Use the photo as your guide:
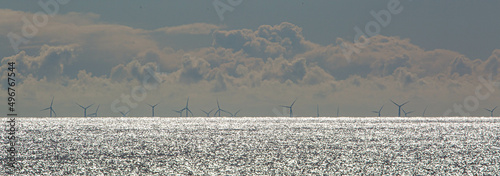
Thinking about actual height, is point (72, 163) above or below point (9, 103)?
below

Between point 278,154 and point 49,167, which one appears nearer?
point 49,167

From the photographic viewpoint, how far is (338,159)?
89.6 meters

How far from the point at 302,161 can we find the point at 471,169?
24.7 m

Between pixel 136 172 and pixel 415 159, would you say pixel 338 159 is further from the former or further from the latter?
pixel 136 172

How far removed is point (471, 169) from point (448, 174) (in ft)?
23.0

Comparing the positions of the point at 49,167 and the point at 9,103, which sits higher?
the point at 9,103

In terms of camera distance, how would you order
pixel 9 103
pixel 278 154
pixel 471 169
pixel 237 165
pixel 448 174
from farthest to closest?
pixel 278 154 → pixel 237 165 → pixel 471 169 → pixel 448 174 → pixel 9 103

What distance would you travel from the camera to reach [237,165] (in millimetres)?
79750

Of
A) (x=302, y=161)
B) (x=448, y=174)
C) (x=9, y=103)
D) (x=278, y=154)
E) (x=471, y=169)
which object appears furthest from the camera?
(x=278, y=154)

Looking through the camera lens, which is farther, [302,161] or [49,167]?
[302,161]

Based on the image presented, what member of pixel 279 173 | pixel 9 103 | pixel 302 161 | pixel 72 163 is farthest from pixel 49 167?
pixel 302 161

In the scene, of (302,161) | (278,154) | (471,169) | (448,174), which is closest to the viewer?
(448,174)

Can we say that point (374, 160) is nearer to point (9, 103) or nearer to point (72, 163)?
point (72, 163)

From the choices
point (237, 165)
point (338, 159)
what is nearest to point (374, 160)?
point (338, 159)
